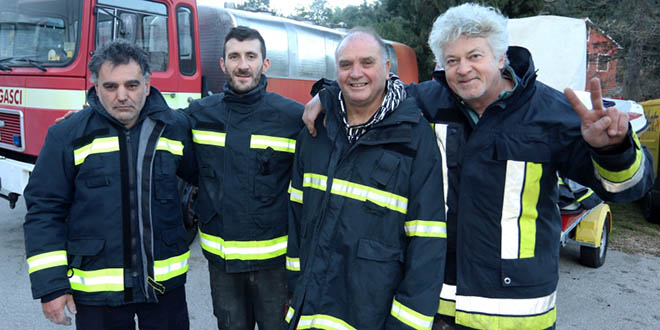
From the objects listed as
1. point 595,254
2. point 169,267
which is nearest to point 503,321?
point 169,267

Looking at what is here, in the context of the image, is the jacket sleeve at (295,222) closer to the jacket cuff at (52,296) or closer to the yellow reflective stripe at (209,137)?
the yellow reflective stripe at (209,137)

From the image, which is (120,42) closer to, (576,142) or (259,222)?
(259,222)

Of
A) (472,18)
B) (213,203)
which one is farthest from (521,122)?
(213,203)

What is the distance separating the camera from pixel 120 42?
2195 mm

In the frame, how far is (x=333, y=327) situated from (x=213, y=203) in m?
0.94

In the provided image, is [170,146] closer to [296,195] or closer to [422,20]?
[296,195]

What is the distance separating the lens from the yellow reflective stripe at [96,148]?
210 cm

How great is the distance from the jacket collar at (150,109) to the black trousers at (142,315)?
0.82 metres

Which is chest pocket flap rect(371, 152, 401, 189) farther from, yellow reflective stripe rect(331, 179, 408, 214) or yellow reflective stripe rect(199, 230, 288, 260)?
yellow reflective stripe rect(199, 230, 288, 260)

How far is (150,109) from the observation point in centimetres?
223

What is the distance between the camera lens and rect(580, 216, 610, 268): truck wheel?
5.18 meters

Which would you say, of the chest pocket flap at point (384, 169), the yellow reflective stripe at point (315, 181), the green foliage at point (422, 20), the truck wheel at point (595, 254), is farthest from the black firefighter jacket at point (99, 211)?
the green foliage at point (422, 20)

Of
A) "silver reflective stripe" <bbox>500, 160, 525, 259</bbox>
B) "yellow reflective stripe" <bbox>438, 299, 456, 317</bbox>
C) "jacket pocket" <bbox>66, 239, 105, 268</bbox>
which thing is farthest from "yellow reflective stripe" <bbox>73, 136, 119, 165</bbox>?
"silver reflective stripe" <bbox>500, 160, 525, 259</bbox>

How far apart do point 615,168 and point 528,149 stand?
11.1 inches
